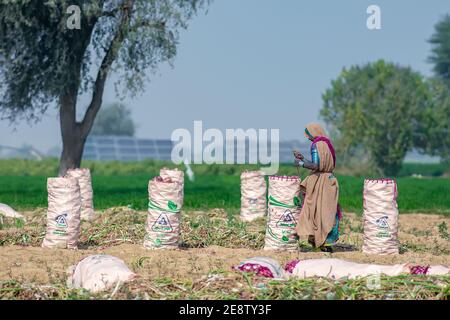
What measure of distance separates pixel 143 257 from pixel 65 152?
709 inches

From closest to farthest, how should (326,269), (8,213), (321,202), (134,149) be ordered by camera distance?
(326,269) < (321,202) < (8,213) < (134,149)

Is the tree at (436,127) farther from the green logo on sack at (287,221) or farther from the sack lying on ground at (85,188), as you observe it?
the green logo on sack at (287,221)

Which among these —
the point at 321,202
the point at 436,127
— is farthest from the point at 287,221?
the point at 436,127

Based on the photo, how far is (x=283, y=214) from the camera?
1332 cm

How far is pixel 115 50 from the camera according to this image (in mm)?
28891

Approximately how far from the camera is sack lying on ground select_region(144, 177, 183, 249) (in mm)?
13148

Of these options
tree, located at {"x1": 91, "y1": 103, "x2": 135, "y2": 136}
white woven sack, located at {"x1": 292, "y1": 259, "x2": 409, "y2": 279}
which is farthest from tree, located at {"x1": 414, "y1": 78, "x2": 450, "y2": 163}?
tree, located at {"x1": 91, "y1": 103, "x2": 135, "y2": 136}

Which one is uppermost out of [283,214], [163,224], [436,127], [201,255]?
[436,127]

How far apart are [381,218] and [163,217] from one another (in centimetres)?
309

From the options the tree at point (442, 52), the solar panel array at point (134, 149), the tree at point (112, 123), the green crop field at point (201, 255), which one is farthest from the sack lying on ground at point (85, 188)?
the tree at point (112, 123)

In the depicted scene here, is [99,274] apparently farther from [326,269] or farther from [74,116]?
[74,116]

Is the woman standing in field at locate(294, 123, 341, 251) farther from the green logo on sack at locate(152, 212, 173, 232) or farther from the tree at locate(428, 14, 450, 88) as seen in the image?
the tree at locate(428, 14, 450, 88)

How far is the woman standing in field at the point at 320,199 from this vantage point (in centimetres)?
1320
